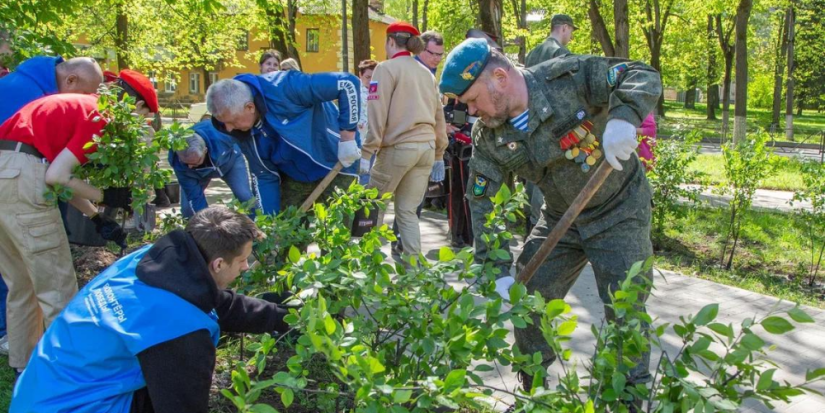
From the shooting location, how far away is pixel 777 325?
1.71 m

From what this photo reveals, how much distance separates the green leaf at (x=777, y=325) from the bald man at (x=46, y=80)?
12.7 feet

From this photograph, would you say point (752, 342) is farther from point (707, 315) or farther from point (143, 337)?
point (143, 337)

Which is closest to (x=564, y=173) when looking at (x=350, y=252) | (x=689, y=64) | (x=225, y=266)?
(x=350, y=252)

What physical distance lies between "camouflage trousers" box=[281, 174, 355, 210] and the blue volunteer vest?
246cm

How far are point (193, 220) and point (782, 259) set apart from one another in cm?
598

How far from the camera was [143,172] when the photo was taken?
379cm

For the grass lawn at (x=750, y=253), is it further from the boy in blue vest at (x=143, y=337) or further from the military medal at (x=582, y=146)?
the boy in blue vest at (x=143, y=337)

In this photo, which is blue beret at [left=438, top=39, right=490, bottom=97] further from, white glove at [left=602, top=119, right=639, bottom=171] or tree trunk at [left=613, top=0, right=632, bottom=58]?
tree trunk at [left=613, top=0, right=632, bottom=58]

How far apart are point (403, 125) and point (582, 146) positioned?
2.87 metres

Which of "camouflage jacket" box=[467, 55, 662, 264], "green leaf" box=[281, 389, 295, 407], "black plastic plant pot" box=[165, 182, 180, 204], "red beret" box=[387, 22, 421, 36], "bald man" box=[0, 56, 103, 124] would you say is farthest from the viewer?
"black plastic plant pot" box=[165, 182, 180, 204]

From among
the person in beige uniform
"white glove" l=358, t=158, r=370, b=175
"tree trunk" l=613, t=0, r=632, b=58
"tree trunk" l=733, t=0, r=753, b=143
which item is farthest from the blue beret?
"tree trunk" l=733, t=0, r=753, b=143

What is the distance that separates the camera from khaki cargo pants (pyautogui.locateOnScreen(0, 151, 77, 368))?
3701 mm

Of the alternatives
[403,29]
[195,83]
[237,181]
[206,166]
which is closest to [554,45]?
[403,29]

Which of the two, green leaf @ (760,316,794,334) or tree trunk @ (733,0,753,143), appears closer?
green leaf @ (760,316,794,334)
